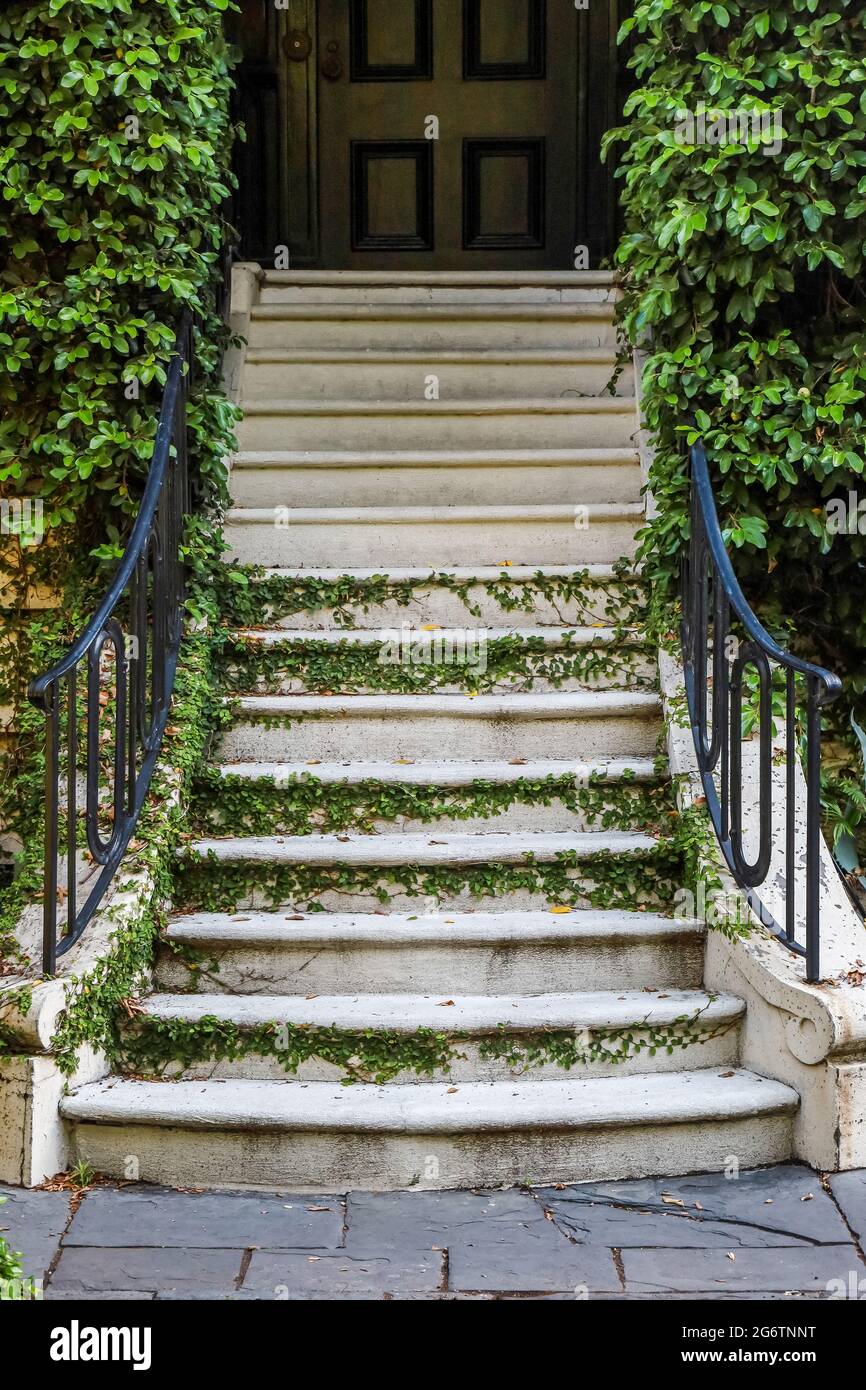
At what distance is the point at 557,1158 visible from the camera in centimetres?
291

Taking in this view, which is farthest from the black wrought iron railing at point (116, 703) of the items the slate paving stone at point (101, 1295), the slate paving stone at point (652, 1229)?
the slate paving stone at point (652, 1229)

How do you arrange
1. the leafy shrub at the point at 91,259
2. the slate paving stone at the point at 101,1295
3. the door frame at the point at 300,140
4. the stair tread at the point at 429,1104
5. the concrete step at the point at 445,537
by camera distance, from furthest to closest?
the door frame at the point at 300,140 → the concrete step at the point at 445,537 → the leafy shrub at the point at 91,259 → the stair tread at the point at 429,1104 → the slate paving stone at the point at 101,1295

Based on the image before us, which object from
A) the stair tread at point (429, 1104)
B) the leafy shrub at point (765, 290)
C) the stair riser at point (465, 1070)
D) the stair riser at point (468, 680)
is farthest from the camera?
the stair riser at point (468, 680)

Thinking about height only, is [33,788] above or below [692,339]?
below

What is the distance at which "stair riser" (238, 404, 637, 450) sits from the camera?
211 inches

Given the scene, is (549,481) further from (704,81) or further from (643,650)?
(704,81)

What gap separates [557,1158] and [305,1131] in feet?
1.94

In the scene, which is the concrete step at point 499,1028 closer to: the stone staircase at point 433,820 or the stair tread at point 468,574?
the stone staircase at point 433,820

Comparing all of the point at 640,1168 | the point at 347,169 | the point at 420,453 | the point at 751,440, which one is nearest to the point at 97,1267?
the point at 640,1168

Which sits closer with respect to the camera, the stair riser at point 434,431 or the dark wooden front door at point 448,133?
the stair riser at point 434,431

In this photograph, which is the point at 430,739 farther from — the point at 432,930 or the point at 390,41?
the point at 390,41

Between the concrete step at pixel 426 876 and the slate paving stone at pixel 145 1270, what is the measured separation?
1180 millimetres

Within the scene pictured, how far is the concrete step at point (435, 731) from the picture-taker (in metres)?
4.11

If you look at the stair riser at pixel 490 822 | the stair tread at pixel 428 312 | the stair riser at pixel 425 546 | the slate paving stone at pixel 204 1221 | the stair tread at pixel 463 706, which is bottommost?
the slate paving stone at pixel 204 1221
